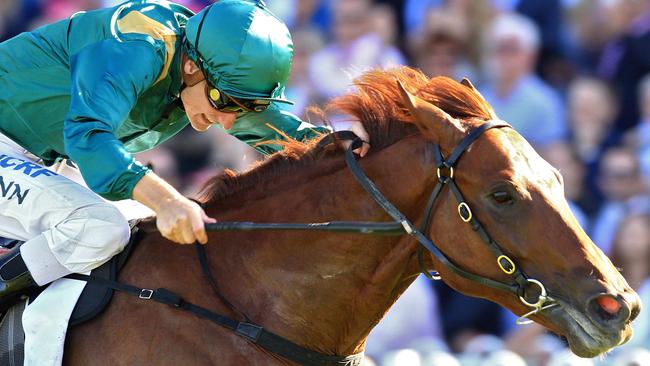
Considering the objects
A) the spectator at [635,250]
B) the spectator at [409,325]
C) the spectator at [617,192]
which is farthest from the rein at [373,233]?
the spectator at [617,192]

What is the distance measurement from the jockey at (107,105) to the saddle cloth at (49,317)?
7 cm

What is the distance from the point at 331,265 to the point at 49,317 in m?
1.04

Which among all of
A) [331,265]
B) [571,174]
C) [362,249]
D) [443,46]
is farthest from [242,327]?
[443,46]

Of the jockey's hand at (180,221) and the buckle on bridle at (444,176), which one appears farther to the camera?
the buckle on bridle at (444,176)

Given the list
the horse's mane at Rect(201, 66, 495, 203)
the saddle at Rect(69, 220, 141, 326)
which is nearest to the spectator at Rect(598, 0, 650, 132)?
the horse's mane at Rect(201, 66, 495, 203)

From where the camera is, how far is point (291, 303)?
3.88m

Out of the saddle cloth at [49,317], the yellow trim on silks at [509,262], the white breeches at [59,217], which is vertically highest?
the yellow trim on silks at [509,262]

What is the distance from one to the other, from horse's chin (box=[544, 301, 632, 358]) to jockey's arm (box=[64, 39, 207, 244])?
1.25 meters

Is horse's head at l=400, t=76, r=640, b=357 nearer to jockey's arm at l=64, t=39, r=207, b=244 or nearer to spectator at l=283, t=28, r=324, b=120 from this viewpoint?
jockey's arm at l=64, t=39, r=207, b=244

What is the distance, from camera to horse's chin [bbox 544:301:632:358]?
343 centimetres

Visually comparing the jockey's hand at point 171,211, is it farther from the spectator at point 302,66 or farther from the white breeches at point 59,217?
the spectator at point 302,66

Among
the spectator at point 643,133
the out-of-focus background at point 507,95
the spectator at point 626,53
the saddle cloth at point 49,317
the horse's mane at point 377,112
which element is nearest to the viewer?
the saddle cloth at point 49,317

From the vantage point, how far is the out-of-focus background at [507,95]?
24.0 feet

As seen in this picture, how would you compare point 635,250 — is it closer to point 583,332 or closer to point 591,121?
point 591,121
